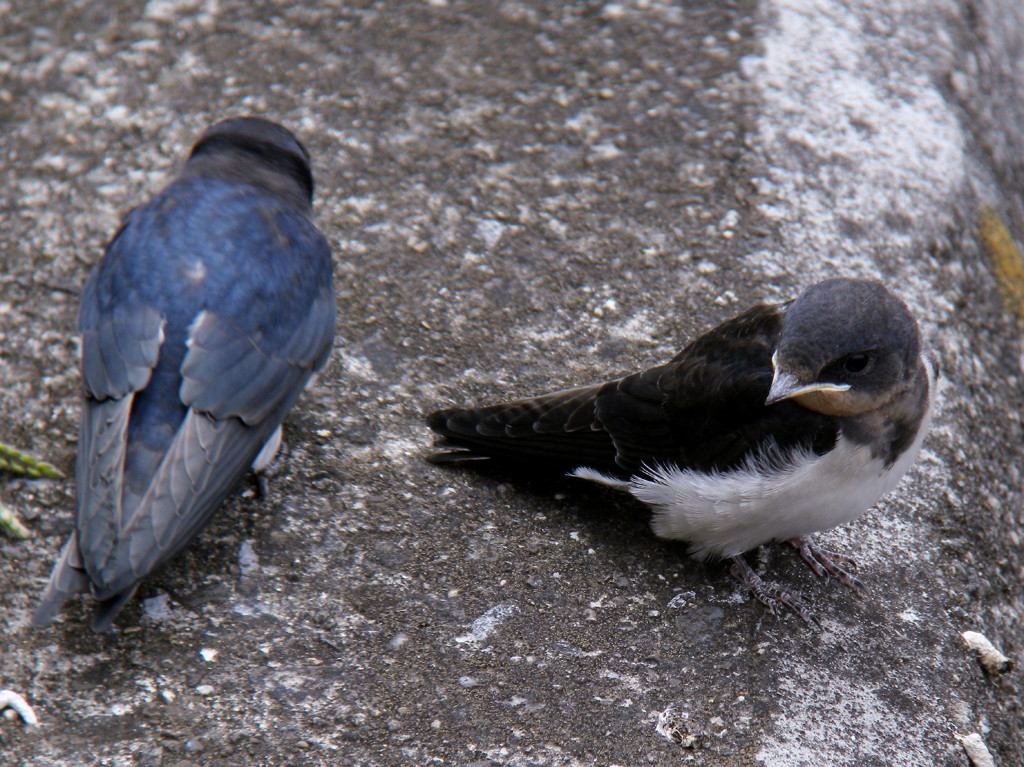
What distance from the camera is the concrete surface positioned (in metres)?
2.70

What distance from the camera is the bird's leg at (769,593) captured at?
2.99m

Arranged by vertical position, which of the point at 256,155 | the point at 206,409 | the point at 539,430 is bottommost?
the point at 539,430

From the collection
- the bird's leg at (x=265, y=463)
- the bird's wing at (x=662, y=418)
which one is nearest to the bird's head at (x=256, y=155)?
the bird's leg at (x=265, y=463)

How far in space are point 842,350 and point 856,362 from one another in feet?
0.19

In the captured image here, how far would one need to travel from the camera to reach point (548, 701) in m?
2.71

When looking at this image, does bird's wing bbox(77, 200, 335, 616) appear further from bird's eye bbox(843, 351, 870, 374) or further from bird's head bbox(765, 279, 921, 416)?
bird's eye bbox(843, 351, 870, 374)

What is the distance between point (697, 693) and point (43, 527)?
1801 mm

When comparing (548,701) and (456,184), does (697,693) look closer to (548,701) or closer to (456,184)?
(548,701)

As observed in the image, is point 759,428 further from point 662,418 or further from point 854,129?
point 854,129

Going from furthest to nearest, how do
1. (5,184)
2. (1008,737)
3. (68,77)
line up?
(68,77) < (5,184) < (1008,737)

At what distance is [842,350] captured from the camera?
9.14 feet

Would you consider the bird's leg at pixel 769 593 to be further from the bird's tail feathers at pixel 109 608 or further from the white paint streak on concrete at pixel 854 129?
the bird's tail feathers at pixel 109 608

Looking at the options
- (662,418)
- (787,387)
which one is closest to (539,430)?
(662,418)

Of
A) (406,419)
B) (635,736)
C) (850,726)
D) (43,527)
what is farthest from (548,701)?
(43,527)
